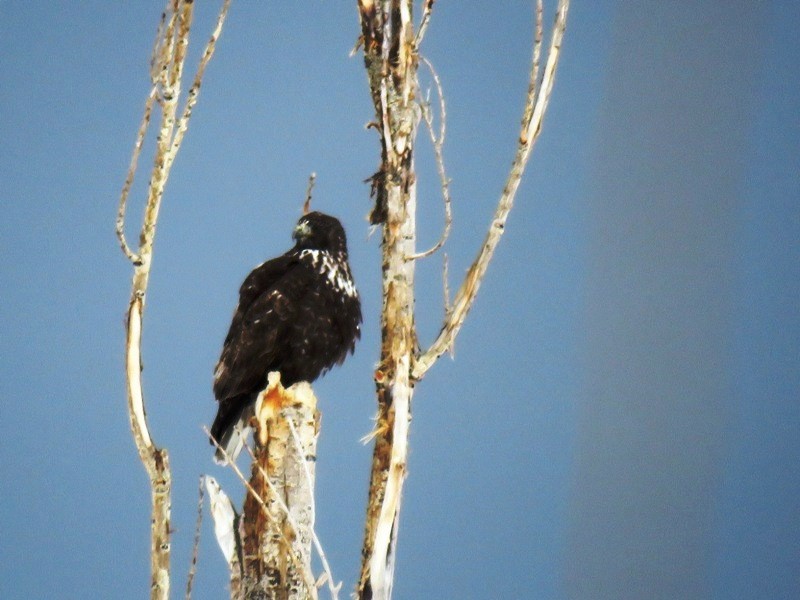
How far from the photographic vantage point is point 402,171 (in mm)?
2041

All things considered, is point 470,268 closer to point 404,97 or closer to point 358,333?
point 404,97

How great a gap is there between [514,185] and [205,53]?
627mm

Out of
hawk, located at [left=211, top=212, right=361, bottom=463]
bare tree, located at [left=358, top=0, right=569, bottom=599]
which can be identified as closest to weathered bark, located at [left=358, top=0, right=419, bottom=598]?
bare tree, located at [left=358, top=0, right=569, bottom=599]

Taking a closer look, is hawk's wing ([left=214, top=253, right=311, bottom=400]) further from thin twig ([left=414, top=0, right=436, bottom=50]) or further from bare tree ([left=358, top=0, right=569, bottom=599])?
thin twig ([left=414, top=0, right=436, bottom=50])

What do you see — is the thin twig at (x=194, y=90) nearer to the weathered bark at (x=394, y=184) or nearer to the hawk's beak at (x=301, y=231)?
the weathered bark at (x=394, y=184)

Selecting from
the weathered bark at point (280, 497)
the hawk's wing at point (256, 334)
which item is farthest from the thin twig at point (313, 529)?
the hawk's wing at point (256, 334)

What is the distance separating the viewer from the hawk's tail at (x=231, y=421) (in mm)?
3143

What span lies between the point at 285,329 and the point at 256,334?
8 centimetres

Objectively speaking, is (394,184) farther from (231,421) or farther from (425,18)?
(231,421)

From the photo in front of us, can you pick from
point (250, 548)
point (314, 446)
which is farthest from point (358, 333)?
point (250, 548)

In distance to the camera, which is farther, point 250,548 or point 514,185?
point 250,548

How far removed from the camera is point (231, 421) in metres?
3.16

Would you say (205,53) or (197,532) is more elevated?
(205,53)

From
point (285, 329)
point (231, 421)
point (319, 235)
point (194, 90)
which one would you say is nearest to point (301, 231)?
point (319, 235)
